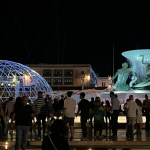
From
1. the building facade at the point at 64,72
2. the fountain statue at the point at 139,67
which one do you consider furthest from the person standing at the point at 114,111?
the building facade at the point at 64,72

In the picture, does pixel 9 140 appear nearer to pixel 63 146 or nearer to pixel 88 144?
pixel 88 144

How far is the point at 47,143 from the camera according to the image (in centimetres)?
414

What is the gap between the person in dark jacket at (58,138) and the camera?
407 centimetres

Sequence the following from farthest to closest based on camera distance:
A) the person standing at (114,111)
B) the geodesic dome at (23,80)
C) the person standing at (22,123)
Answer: the geodesic dome at (23,80)
the person standing at (114,111)
the person standing at (22,123)

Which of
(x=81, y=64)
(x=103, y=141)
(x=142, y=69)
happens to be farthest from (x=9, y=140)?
(x=81, y=64)

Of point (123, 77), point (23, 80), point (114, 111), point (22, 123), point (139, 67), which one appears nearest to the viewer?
point (22, 123)

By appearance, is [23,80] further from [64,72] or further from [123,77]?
[64,72]

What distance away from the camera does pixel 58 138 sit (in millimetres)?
4090

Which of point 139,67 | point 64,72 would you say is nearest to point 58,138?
point 139,67

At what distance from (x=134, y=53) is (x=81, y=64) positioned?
212ft

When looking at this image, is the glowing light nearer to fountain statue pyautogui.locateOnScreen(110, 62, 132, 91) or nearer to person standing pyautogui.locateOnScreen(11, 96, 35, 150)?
fountain statue pyautogui.locateOnScreen(110, 62, 132, 91)

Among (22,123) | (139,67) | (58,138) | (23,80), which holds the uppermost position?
(139,67)

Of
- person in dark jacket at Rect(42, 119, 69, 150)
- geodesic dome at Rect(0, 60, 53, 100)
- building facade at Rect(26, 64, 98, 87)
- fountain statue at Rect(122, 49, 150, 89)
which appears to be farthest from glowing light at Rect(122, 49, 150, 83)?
building facade at Rect(26, 64, 98, 87)

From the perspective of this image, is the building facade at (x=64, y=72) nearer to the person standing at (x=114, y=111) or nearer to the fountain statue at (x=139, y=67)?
the fountain statue at (x=139, y=67)
